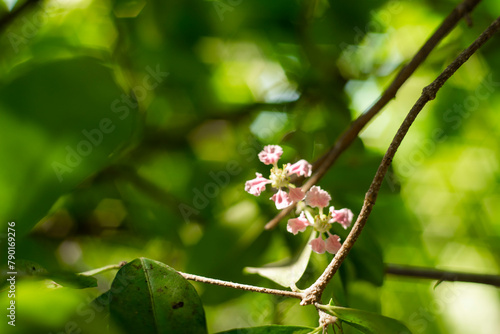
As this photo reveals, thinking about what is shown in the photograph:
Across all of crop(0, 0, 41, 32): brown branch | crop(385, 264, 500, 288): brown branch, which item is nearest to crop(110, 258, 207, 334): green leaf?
crop(385, 264, 500, 288): brown branch

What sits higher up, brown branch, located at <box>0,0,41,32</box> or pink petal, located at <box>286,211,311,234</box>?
brown branch, located at <box>0,0,41,32</box>

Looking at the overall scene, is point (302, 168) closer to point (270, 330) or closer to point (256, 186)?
point (256, 186)

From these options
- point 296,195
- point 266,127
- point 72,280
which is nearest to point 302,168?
point 296,195

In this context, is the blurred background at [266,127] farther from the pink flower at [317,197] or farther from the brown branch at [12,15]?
the pink flower at [317,197]

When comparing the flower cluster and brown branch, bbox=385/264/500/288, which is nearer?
the flower cluster

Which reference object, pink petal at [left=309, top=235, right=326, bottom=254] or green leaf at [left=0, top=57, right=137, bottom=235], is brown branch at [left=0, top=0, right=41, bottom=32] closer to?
green leaf at [left=0, top=57, right=137, bottom=235]

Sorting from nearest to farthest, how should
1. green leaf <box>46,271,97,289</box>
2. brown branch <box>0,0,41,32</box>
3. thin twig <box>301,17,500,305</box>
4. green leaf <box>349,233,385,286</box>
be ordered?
1. thin twig <box>301,17,500,305</box>
2. green leaf <box>46,271,97,289</box>
3. green leaf <box>349,233,385,286</box>
4. brown branch <box>0,0,41,32</box>

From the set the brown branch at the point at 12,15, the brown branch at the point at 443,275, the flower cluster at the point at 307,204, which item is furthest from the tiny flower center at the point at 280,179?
the brown branch at the point at 12,15
